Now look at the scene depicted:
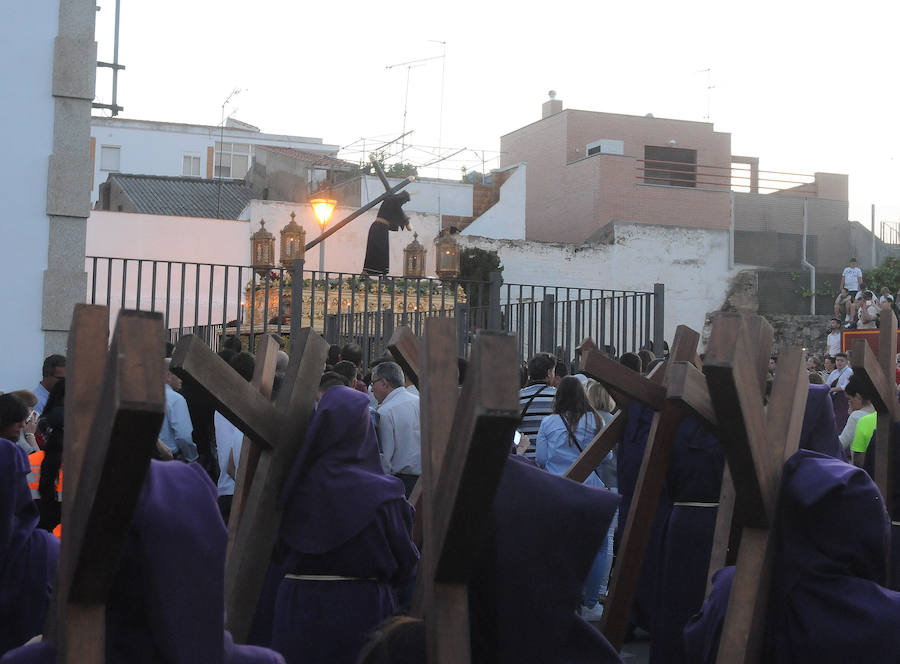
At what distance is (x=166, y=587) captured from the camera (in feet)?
8.00

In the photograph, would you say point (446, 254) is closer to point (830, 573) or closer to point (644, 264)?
point (830, 573)

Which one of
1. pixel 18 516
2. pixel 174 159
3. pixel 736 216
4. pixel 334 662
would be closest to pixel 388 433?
pixel 334 662

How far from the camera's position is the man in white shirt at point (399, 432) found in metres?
7.58

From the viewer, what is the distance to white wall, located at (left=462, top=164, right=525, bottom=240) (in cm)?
3378

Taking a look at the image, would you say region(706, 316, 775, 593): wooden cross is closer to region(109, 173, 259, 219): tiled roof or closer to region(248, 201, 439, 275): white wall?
region(248, 201, 439, 275): white wall

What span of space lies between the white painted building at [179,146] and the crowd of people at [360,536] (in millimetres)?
39015

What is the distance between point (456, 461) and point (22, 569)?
198 cm

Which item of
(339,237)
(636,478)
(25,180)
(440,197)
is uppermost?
(440,197)

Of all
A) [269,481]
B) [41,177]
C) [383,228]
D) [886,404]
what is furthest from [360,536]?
[383,228]

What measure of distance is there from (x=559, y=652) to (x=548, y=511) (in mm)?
345

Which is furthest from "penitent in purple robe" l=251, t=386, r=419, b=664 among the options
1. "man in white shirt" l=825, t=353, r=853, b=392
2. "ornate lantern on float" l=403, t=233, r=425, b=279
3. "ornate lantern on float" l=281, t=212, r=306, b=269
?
"ornate lantern on float" l=281, t=212, r=306, b=269

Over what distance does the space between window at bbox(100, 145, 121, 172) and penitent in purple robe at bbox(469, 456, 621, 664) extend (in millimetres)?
45551

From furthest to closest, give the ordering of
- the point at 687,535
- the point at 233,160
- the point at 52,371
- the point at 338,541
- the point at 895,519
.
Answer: the point at 233,160 → the point at 52,371 → the point at 687,535 → the point at 895,519 → the point at 338,541

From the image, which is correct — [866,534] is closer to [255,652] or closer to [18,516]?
[255,652]
